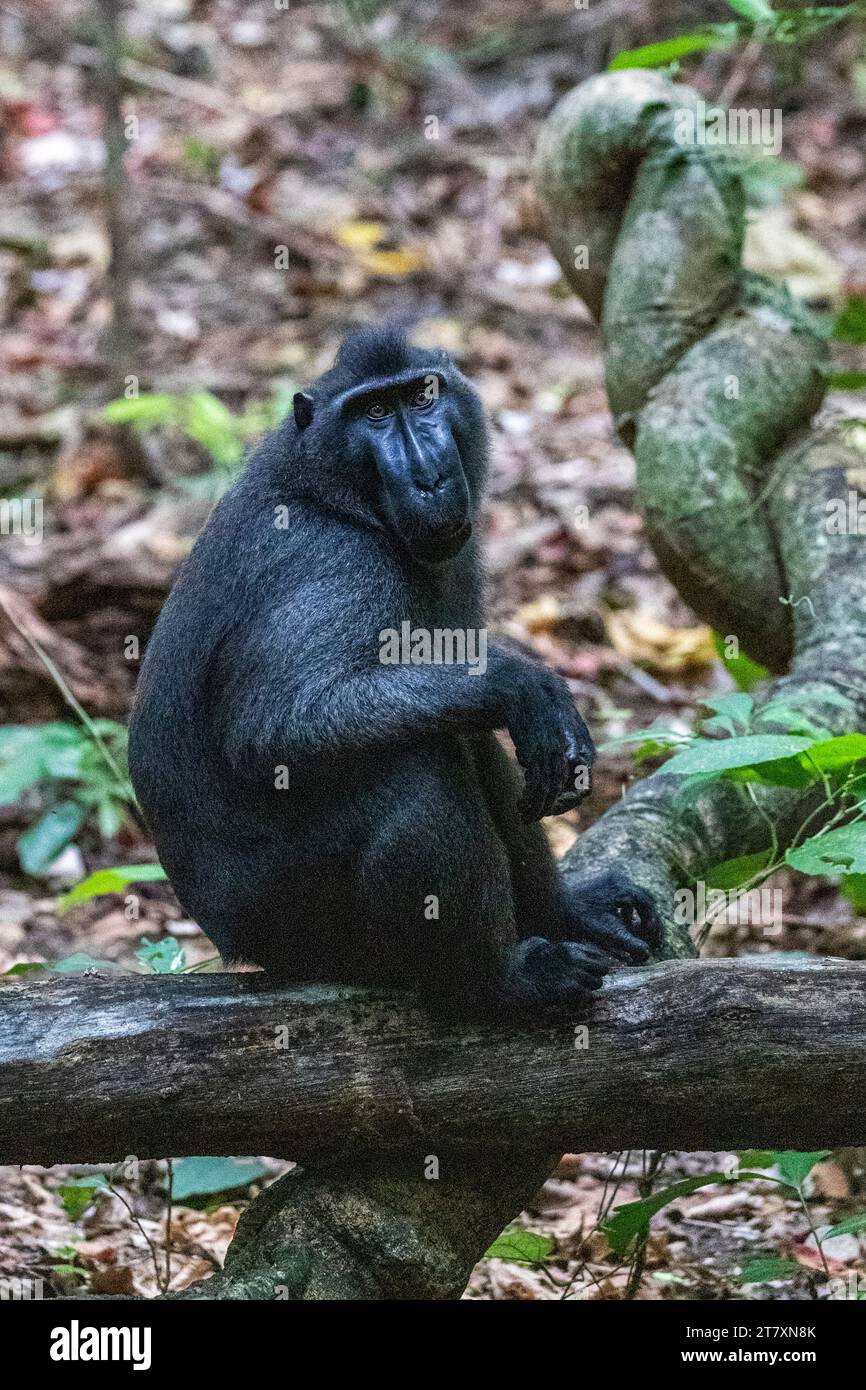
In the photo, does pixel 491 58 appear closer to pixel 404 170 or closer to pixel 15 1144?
pixel 404 170

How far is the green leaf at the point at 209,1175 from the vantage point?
14.0 feet

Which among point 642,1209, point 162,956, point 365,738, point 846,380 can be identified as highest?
point 846,380

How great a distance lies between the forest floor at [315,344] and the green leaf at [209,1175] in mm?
333

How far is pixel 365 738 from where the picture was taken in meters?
3.80

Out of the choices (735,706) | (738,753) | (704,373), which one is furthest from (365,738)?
(704,373)

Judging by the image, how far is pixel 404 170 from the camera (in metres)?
12.6

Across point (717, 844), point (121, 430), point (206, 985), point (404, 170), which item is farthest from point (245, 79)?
point (206, 985)

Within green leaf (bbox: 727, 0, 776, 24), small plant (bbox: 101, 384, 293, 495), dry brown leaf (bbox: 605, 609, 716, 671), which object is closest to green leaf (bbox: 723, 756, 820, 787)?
green leaf (bbox: 727, 0, 776, 24)

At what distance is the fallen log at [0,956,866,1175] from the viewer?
3.51m

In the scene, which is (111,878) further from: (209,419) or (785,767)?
(209,419)

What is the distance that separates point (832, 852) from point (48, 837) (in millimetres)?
4040

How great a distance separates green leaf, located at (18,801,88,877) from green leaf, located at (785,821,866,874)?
152 inches

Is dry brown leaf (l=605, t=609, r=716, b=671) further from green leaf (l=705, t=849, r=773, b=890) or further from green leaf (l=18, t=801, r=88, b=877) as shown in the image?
green leaf (l=705, t=849, r=773, b=890)

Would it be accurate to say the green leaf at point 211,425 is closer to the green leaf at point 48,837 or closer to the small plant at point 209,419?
the small plant at point 209,419
